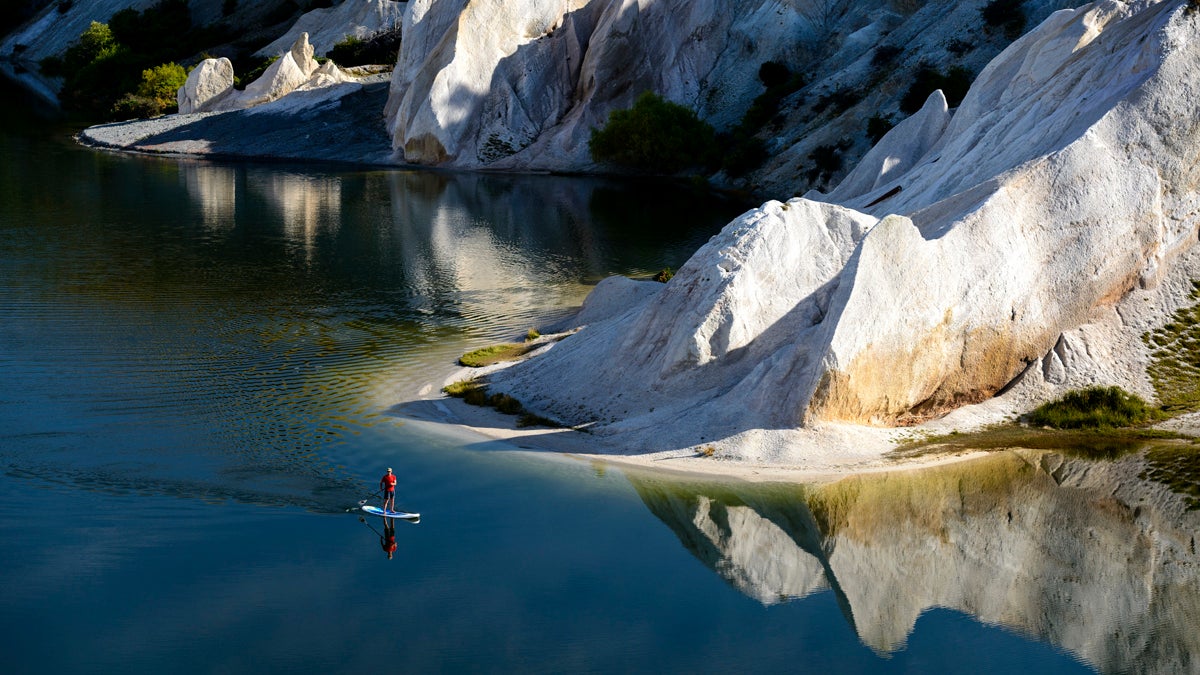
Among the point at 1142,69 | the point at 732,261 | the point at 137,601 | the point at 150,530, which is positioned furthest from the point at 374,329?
the point at 1142,69

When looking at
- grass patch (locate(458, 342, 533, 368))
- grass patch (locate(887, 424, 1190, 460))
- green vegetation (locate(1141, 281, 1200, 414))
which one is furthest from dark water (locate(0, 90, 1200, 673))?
green vegetation (locate(1141, 281, 1200, 414))

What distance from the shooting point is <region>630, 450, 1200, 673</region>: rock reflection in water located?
1914 cm

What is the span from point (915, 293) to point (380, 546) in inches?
512

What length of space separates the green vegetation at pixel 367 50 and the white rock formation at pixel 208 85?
1062 cm

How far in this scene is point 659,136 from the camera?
76562 mm

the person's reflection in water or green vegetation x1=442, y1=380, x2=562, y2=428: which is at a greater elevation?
the person's reflection in water

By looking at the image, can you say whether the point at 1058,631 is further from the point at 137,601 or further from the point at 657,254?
the point at 657,254

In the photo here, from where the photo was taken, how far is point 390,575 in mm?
19828

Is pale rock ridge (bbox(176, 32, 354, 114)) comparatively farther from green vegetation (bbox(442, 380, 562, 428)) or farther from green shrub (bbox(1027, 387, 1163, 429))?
green shrub (bbox(1027, 387, 1163, 429))

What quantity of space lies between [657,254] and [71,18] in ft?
377

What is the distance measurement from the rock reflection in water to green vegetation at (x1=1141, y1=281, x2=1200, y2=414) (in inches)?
93.3

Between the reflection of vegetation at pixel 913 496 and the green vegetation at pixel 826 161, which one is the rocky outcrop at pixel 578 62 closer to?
the green vegetation at pixel 826 161

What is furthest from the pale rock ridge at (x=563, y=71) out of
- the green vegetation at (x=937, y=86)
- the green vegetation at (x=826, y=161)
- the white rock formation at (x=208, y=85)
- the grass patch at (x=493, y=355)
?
the grass patch at (x=493, y=355)

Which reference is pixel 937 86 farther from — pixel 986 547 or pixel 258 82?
pixel 258 82
